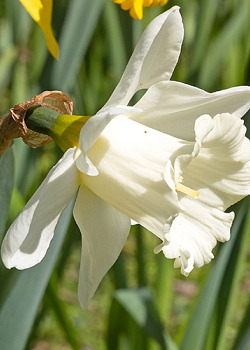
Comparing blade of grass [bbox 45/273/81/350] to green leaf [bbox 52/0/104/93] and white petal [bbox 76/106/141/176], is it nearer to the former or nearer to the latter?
green leaf [bbox 52/0/104/93]

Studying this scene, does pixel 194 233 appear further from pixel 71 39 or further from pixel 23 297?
pixel 71 39

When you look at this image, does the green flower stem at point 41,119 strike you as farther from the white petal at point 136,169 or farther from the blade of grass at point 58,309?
the blade of grass at point 58,309

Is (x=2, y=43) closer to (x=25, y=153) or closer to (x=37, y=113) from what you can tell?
(x=25, y=153)

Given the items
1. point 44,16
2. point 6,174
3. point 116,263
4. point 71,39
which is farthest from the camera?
point 116,263

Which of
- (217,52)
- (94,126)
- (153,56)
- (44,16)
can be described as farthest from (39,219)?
(217,52)

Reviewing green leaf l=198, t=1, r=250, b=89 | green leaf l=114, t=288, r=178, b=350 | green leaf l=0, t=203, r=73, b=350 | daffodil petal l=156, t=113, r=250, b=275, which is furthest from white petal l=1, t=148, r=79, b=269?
green leaf l=198, t=1, r=250, b=89

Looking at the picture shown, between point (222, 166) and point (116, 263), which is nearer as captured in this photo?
point (222, 166)

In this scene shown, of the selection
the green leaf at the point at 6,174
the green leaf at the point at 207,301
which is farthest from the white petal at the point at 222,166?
the green leaf at the point at 207,301

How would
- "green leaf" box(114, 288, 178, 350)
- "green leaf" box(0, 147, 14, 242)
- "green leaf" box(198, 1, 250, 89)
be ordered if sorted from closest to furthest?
1. "green leaf" box(0, 147, 14, 242)
2. "green leaf" box(114, 288, 178, 350)
3. "green leaf" box(198, 1, 250, 89)
